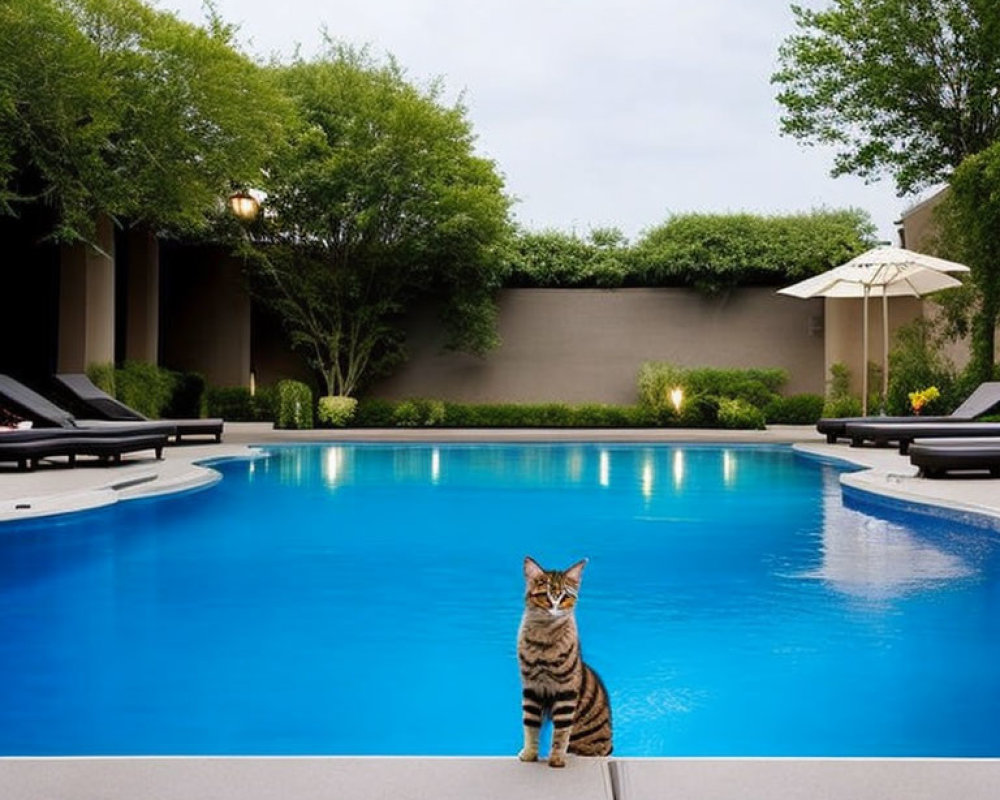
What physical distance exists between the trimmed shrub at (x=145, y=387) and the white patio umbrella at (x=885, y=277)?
10.5 meters

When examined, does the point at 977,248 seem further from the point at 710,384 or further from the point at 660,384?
the point at 660,384

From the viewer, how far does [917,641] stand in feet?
16.2

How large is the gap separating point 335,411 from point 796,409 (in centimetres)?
Result: 904

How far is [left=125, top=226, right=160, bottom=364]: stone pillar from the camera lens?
18.4m

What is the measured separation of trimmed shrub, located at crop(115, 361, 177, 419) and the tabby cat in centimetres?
1536

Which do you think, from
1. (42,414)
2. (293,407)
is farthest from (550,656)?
(293,407)

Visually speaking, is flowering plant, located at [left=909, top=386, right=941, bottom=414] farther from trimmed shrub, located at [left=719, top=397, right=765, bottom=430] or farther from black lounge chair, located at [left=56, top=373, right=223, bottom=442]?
black lounge chair, located at [left=56, top=373, right=223, bottom=442]

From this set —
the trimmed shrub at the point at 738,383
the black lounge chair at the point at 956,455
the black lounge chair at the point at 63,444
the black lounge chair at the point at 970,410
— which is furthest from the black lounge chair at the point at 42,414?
the trimmed shrub at the point at 738,383

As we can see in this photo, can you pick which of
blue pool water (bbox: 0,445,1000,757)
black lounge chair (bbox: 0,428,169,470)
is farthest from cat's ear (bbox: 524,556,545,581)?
black lounge chair (bbox: 0,428,169,470)

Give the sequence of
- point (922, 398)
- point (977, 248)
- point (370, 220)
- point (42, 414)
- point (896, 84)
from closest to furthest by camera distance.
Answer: point (42, 414) → point (977, 248) → point (922, 398) → point (896, 84) → point (370, 220)

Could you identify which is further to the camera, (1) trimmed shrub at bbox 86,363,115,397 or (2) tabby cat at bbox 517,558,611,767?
(1) trimmed shrub at bbox 86,363,115,397

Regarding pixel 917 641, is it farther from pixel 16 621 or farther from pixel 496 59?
pixel 496 59

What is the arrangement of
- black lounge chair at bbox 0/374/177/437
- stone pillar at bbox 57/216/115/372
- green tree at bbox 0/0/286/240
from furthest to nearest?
stone pillar at bbox 57/216/115/372 → green tree at bbox 0/0/286/240 → black lounge chair at bbox 0/374/177/437

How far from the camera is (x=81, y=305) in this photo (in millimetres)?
15453
